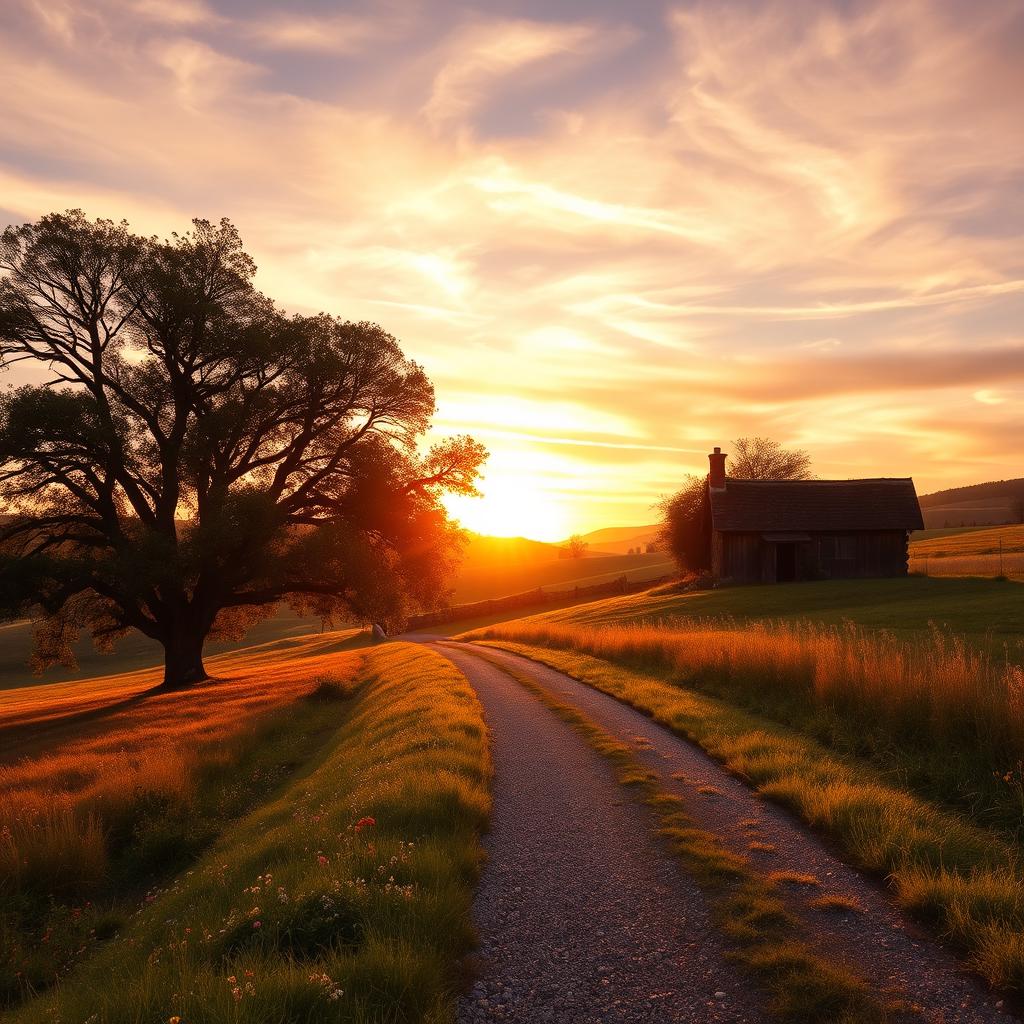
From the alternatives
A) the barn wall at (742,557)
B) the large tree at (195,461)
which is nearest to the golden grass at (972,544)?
the barn wall at (742,557)

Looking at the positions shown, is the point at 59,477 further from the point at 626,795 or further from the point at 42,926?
the point at 626,795

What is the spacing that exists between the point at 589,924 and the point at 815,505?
55.6 meters

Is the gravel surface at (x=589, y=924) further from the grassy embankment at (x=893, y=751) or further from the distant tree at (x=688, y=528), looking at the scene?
the distant tree at (x=688, y=528)

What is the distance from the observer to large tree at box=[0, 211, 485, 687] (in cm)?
2578

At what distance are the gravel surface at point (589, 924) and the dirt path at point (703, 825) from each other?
3 centimetres

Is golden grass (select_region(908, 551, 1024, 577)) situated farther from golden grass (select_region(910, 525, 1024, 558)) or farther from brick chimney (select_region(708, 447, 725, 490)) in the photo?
brick chimney (select_region(708, 447, 725, 490))

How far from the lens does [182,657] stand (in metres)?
31.8

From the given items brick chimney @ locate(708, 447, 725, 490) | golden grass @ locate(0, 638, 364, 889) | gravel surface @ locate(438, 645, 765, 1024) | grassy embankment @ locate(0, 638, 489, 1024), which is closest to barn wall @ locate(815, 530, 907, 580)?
brick chimney @ locate(708, 447, 725, 490)

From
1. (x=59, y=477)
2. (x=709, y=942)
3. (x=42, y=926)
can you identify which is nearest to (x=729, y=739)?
(x=709, y=942)

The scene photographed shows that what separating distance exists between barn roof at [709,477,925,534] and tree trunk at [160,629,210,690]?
38212 millimetres

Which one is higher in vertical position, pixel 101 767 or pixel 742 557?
pixel 742 557

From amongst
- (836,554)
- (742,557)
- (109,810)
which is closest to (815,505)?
(836,554)

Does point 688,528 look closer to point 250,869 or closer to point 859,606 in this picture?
point 859,606

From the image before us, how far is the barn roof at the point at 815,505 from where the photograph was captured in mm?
54062
